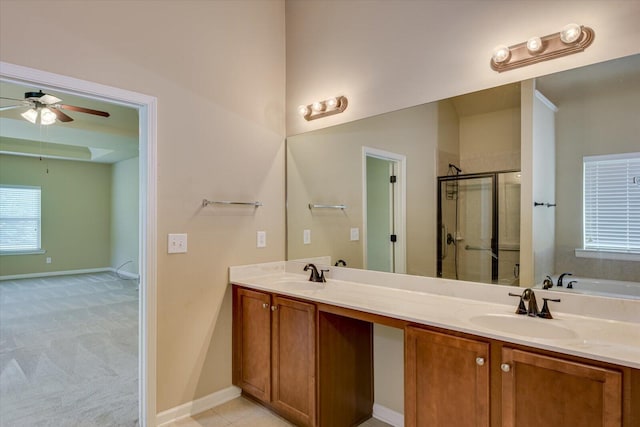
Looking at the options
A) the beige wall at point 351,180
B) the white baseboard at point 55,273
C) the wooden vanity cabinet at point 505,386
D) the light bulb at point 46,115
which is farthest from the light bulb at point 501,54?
the white baseboard at point 55,273

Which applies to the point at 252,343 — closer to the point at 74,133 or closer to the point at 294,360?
the point at 294,360

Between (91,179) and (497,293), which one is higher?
(91,179)

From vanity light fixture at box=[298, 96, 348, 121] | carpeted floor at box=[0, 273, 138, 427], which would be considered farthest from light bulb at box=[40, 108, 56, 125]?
vanity light fixture at box=[298, 96, 348, 121]

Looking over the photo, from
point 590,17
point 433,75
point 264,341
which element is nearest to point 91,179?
point 264,341

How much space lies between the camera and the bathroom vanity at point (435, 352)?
3.82 ft

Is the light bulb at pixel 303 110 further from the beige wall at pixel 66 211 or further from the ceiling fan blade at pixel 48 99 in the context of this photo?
the beige wall at pixel 66 211

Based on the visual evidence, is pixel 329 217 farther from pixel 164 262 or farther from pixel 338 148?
pixel 164 262

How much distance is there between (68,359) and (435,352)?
329 cm

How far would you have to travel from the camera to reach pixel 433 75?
2037 millimetres

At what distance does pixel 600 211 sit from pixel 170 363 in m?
2.47

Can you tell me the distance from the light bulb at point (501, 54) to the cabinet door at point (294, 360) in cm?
159

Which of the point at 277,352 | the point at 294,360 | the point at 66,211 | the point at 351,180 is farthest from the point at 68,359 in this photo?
the point at 66,211

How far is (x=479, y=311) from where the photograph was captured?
166 cm

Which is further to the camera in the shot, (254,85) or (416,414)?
(254,85)
